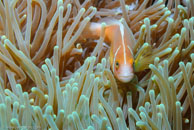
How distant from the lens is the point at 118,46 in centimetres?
133

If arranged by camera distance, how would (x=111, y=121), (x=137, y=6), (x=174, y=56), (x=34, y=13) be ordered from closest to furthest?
(x=111, y=121) < (x=174, y=56) < (x=34, y=13) < (x=137, y=6)

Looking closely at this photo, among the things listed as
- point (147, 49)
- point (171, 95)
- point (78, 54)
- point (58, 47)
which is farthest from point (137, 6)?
point (171, 95)

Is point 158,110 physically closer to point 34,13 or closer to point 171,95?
point 171,95

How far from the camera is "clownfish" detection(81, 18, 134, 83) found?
3.91 feet

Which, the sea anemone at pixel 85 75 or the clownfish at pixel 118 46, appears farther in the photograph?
the clownfish at pixel 118 46

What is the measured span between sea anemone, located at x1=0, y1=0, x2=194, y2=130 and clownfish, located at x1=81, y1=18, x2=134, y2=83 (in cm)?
5

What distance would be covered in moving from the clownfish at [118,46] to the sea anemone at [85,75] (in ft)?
0.16

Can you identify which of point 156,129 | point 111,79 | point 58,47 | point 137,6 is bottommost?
point 156,129

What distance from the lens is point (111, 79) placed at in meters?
1.17

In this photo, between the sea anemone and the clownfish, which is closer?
the sea anemone

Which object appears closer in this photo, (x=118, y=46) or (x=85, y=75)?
(x=85, y=75)

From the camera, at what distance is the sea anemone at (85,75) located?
1.01 m

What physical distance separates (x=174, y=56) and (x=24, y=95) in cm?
77

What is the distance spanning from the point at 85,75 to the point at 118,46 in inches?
10.7
